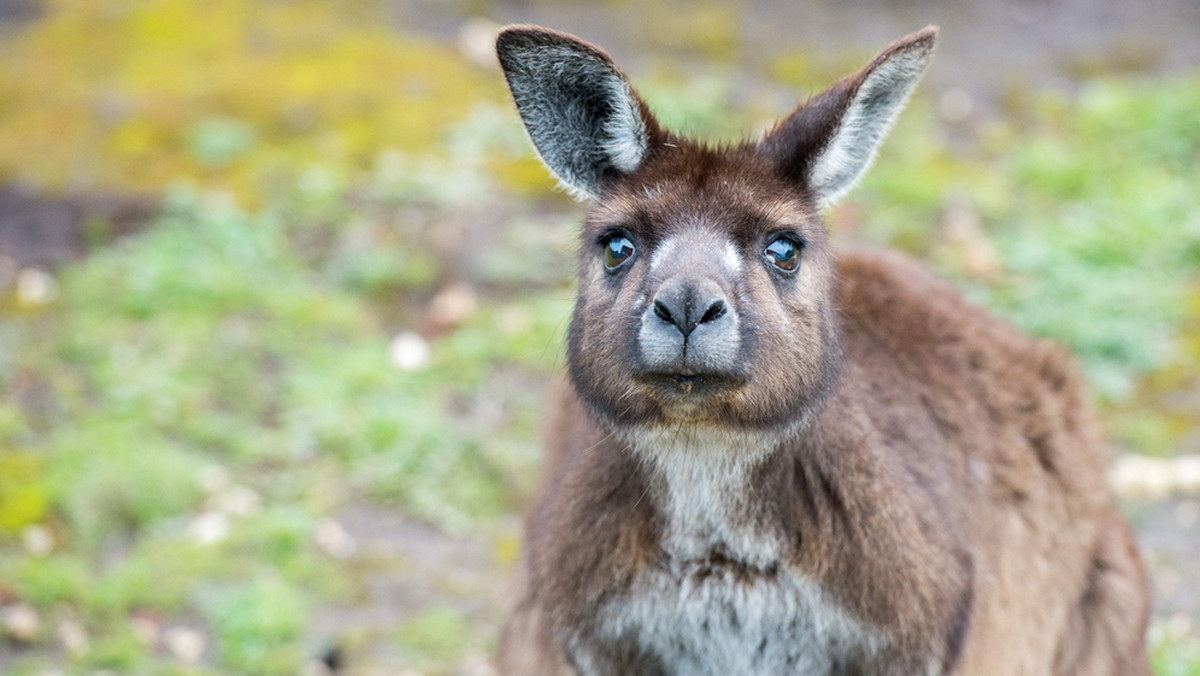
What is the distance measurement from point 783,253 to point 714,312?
1.42 feet

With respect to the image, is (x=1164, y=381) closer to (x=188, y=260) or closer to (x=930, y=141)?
(x=930, y=141)

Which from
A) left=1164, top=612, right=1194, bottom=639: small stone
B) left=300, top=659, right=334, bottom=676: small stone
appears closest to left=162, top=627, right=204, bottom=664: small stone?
left=300, top=659, right=334, bottom=676: small stone

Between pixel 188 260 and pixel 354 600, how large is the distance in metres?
2.95

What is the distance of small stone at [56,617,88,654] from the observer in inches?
199

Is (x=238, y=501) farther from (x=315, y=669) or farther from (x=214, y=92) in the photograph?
(x=214, y=92)

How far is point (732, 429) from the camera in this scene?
130 inches

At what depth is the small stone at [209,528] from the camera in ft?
18.7

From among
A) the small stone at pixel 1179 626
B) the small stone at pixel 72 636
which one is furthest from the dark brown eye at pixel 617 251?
the small stone at pixel 1179 626

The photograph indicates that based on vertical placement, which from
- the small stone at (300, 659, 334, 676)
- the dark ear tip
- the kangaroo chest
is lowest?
the small stone at (300, 659, 334, 676)

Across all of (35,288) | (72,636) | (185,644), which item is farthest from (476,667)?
(35,288)

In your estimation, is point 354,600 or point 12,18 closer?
point 354,600

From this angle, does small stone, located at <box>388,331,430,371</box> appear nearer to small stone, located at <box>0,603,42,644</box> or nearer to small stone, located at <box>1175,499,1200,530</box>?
small stone, located at <box>0,603,42,644</box>

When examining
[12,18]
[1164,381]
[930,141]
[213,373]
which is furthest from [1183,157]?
[12,18]

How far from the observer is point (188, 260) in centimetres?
750
